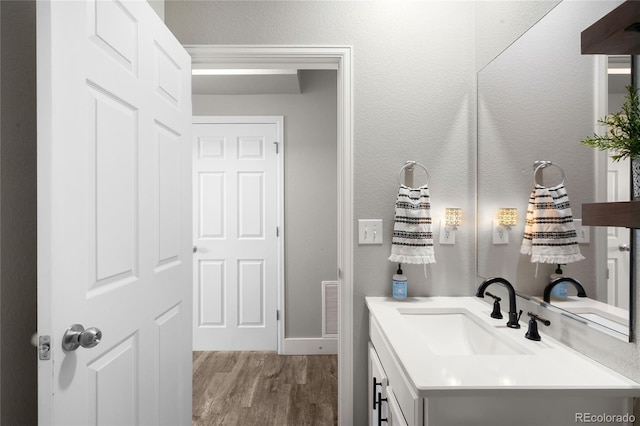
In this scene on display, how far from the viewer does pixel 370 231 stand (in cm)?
177

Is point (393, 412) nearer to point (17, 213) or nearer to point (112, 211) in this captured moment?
point (112, 211)

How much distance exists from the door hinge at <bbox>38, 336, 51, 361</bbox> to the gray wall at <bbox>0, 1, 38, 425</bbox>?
16cm

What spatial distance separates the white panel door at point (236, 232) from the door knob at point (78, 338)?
2183 millimetres

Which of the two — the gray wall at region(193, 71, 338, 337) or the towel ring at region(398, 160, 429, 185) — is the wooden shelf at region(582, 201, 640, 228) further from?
the gray wall at region(193, 71, 338, 337)

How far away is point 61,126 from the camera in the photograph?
875 millimetres

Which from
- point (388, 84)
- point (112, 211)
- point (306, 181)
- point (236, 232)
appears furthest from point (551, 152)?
point (236, 232)

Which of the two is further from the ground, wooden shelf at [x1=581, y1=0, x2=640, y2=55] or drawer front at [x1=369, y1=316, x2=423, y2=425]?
wooden shelf at [x1=581, y1=0, x2=640, y2=55]

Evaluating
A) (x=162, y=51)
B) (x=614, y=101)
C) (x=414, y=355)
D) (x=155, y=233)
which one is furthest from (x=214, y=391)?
(x=614, y=101)

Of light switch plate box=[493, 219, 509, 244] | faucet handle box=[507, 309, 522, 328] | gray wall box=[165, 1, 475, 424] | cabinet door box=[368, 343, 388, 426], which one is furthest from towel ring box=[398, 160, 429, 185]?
cabinet door box=[368, 343, 388, 426]

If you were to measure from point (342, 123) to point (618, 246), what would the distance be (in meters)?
1.19

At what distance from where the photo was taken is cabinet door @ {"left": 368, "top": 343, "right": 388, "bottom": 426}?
4.40 feet

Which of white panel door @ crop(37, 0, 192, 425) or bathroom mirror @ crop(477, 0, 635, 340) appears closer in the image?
white panel door @ crop(37, 0, 192, 425)

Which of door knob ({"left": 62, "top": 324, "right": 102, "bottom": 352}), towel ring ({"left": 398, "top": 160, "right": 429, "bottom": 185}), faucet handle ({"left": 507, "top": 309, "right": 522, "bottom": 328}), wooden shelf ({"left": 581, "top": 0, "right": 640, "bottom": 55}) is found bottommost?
faucet handle ({"left": 507, "top": 309, "right": 522, "bottom": 328})

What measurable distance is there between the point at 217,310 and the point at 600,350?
110 inches
